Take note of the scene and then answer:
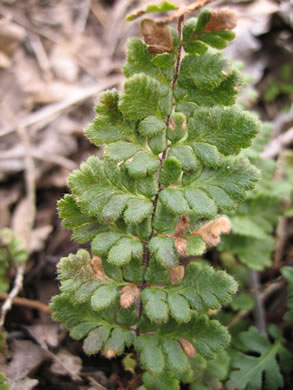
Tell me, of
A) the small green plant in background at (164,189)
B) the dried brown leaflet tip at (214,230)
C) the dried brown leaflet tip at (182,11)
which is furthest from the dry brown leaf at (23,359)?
the dried brown leaflet tip at (182,11)

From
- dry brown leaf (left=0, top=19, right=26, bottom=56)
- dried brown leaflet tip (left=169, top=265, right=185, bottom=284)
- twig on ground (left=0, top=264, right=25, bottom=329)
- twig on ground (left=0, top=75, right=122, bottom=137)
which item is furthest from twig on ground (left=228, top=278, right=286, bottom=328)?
dry brown leaf (left=0, top=19, right=26, bottom=56)

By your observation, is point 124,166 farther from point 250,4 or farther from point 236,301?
point 250,4

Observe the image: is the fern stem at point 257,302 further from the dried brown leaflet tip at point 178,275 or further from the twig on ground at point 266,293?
the dried brown leaflet tip at point 178,275

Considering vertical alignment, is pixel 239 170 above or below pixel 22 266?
above

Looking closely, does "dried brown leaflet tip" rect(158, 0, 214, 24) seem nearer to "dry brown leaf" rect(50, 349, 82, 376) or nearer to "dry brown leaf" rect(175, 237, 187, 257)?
"dry brown leaf" rect(175, 237, 187, 257)

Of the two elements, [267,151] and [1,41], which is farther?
[1,41]

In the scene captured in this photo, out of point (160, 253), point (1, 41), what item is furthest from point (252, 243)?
point (1, 41)

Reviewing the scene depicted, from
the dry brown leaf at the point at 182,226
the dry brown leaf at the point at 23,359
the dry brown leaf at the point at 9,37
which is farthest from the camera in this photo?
the dry brown leaf at the point at 9,37
